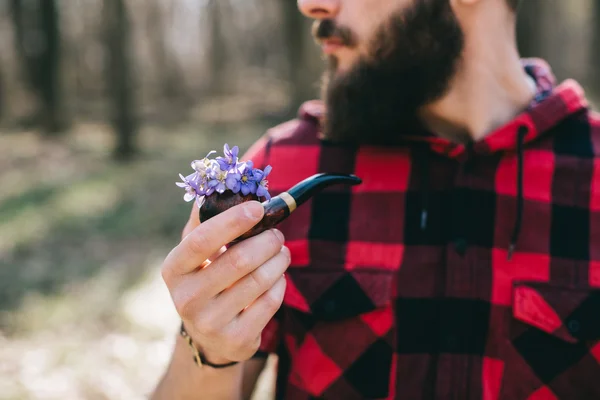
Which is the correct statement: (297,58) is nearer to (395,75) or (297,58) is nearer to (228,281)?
(395,75)

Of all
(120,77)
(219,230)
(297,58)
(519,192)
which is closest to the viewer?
(219,230)

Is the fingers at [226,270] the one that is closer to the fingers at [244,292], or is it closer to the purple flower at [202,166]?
the fingers at [244,292]

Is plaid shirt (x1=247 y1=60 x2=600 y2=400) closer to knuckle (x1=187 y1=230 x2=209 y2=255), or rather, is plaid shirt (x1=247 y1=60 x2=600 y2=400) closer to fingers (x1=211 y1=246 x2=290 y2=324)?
fingers (x1=211 y1=246 x2=290 y2=324)

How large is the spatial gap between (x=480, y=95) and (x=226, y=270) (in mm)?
1434

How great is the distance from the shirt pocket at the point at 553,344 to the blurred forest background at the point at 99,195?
1.98 m

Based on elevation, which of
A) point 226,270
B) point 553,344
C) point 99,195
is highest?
point 226,270

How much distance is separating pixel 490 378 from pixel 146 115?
2143cm

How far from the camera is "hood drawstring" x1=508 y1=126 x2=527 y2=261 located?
199 cm

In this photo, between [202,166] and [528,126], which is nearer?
[202,166]

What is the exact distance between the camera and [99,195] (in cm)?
912

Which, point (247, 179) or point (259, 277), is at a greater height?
point (247, 179)

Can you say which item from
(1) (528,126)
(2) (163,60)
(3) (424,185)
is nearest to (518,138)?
(1) (528,126)

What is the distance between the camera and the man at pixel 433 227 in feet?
6.25

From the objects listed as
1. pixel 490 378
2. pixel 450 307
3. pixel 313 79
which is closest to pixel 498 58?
pixel 450 307
